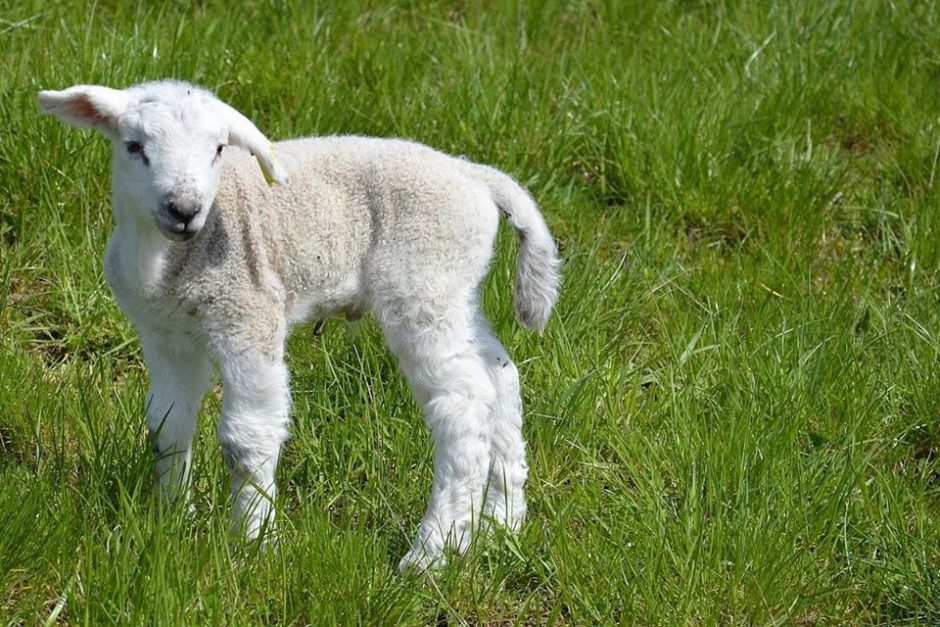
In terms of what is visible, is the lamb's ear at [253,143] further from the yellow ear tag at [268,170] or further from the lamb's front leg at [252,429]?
the lamb's front leg at [252,429]

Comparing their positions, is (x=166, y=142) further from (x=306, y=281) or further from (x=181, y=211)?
(x=306, y=281)

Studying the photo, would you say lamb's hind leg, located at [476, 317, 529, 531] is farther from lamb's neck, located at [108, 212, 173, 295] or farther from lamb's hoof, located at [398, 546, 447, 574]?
lamb's neck, located at [108, 212, 173, 295]

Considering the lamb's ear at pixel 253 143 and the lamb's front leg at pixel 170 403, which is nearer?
the lamb's ear at pixel 253 143

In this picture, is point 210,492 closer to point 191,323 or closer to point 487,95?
point 191,323

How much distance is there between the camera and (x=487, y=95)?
256 inches

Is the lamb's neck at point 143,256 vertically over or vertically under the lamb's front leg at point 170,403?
over

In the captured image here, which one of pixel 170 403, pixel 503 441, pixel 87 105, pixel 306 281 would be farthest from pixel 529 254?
pixel 87 105

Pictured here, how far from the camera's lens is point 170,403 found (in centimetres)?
445

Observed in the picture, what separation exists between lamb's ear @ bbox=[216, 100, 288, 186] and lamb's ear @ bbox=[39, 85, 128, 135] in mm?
285

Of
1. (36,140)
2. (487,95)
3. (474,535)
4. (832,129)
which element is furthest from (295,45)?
(474,535)

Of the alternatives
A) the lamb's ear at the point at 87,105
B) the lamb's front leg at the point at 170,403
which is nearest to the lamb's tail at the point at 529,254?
the lamb's front leg at the point at 170,403

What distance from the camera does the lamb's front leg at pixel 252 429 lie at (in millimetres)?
4254

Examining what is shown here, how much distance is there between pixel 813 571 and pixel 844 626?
0.18m

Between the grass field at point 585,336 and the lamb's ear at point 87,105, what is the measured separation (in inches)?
38.6
